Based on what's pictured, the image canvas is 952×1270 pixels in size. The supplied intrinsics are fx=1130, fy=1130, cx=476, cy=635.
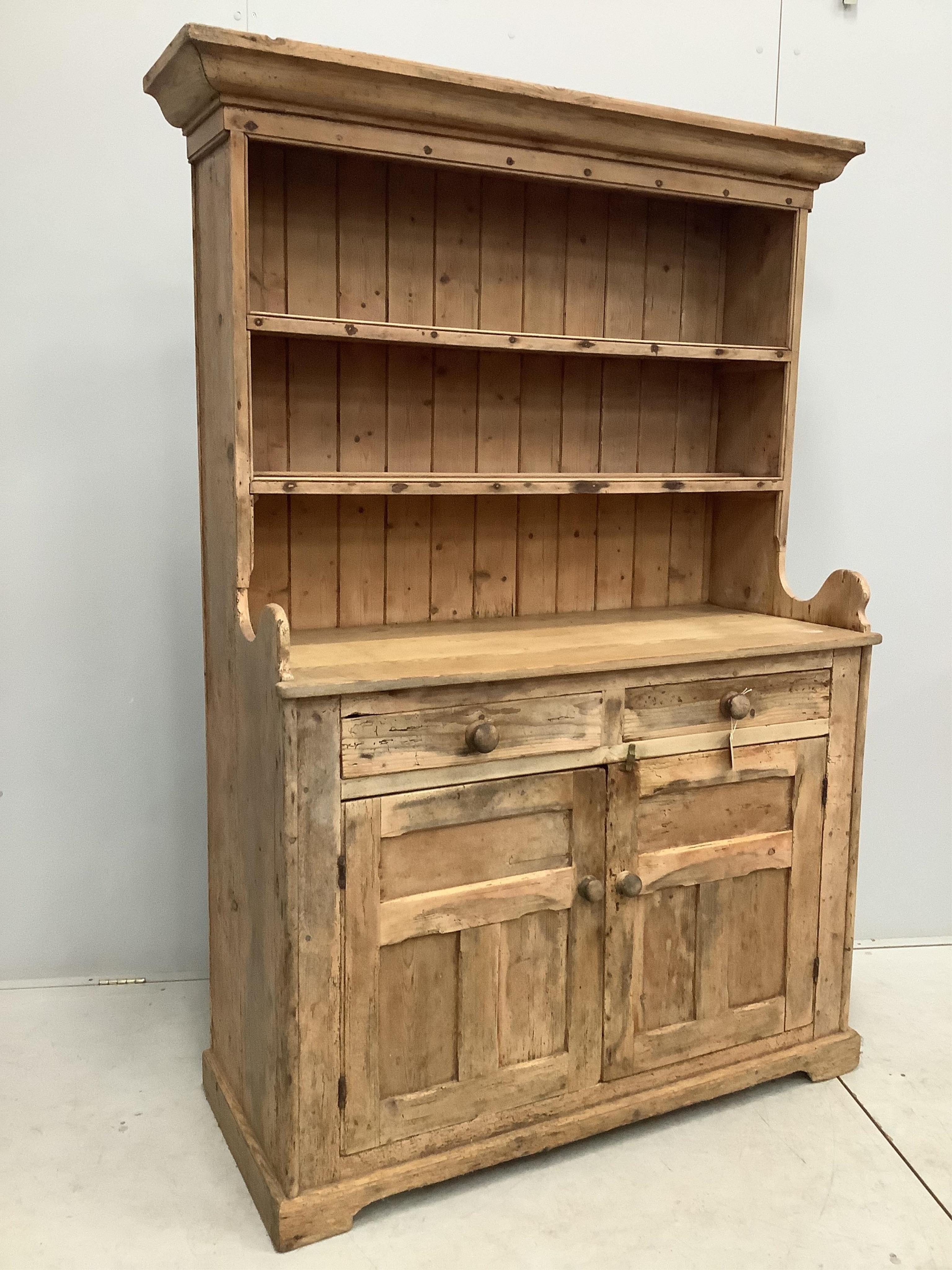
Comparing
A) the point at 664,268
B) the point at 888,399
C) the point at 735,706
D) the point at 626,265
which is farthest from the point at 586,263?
the point at 735,706

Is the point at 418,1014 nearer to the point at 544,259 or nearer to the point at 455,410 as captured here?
the point at 455,410

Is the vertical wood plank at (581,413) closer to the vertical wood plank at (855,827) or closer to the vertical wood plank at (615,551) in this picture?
the vertical wood plank at (615,551)

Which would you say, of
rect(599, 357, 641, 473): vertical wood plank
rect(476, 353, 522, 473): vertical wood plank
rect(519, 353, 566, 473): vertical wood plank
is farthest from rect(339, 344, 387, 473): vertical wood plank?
rect(599, 357, 641, 473): vertical wood plank

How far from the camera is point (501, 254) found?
2.59 metres

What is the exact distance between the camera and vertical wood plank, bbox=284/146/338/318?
236 centimetres

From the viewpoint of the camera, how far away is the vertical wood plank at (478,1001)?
2141 millimetres

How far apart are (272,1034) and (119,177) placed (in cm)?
191

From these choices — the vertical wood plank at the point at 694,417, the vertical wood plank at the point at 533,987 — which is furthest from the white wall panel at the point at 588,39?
the vertical wood plank at the point at 533,987

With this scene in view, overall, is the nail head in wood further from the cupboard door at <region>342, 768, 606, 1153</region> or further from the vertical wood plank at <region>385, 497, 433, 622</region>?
the vertical wood plank at <region>385, 497, 433, 622</region>

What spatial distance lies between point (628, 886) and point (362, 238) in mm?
1481

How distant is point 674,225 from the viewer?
9.05 feet

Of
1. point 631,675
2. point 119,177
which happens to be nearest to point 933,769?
point 631,675

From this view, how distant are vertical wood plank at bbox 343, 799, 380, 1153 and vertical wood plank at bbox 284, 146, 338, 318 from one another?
3.55ft

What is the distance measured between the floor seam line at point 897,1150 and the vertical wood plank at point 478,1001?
86cm
